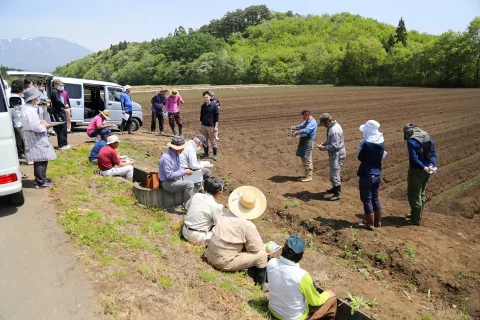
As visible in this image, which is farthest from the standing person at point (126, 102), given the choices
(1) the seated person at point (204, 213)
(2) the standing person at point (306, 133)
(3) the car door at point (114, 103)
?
(1) the seated person at point (204, 213)

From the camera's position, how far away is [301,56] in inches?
3445

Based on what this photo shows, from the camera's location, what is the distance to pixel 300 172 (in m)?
10.9

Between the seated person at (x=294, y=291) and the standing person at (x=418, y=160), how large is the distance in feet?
12.1

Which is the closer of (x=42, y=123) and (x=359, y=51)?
(x=42, y=123)

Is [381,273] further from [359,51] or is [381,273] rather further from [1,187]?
[359,51]

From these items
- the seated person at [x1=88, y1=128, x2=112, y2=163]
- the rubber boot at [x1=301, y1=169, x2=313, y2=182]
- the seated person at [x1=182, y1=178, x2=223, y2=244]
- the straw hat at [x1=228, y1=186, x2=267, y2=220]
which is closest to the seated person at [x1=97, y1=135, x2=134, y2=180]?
the seated person at [x1=88, y1=128, x2=112, y2=163]

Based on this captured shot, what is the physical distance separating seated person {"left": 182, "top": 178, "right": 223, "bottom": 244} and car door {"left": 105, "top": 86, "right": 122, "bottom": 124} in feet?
31.1

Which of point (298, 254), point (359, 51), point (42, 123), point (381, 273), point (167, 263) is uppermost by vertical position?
Answer: point (359, 51)

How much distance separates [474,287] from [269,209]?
13.4 ft

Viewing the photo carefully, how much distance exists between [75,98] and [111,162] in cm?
638

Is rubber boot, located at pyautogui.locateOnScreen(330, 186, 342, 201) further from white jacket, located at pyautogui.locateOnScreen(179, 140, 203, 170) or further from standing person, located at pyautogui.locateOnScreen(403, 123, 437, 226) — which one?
white jacket, located at pyautogui.locateOnScreen(179, 140, 203, 170)

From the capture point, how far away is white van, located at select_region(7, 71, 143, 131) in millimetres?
13125

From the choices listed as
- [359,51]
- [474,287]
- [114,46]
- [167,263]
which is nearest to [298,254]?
[167,263]

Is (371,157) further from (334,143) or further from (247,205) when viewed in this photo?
(247,205)
